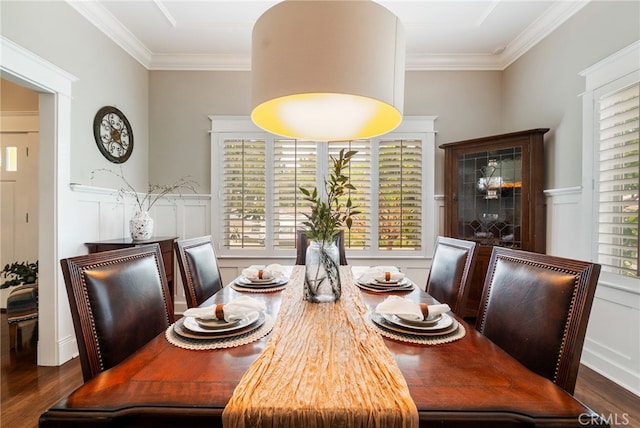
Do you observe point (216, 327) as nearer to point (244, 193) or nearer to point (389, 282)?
point (389, 282)

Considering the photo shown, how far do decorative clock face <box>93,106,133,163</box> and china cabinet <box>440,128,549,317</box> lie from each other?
125 inches

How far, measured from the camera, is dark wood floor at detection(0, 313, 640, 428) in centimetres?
171

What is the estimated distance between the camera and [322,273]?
134 centimetres

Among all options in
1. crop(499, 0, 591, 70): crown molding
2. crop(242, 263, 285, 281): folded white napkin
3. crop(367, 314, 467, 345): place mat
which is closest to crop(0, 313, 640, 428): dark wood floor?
crop(242, 263, 285, 281): folded white napkin

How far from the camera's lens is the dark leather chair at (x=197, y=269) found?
1.56 meters

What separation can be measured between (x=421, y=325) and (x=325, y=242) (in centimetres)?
49

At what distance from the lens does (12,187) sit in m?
3.37

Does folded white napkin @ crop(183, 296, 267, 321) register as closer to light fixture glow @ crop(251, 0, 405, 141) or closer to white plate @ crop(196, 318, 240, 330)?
white plate @ crop(196, 318, 240, 330)

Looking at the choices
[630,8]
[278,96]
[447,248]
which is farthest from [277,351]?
[630,8]

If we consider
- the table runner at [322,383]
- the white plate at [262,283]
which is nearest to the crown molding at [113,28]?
the white plate at [262,283]

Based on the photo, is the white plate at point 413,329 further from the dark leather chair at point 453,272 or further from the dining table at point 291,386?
the dark leather chair at point 453,272

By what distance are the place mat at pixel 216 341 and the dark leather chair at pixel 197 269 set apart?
0.57m

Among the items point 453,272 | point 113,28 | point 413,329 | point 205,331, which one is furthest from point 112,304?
point 113,28

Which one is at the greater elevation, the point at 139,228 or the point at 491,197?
the point at 491,197
